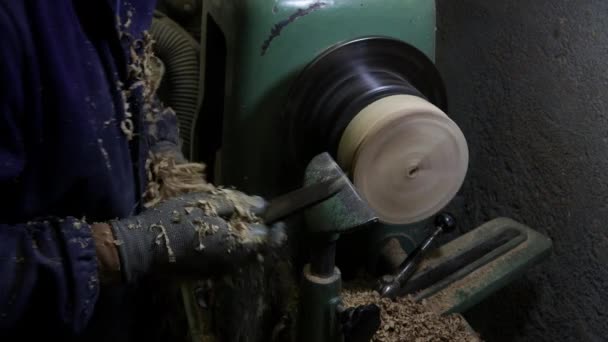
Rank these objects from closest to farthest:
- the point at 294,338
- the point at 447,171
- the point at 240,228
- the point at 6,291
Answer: the point at 6,291 → the point at 240,228 → the point at 294,338 → the point at 447,171

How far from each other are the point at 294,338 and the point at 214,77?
71cm

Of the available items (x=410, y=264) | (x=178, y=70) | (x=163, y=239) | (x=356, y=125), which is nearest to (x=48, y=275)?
(x=163, y=239)

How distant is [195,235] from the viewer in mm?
780

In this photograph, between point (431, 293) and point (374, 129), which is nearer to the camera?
point (374, 129)

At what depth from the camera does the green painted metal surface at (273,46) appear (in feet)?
3.70

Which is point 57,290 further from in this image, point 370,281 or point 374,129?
point 370,281

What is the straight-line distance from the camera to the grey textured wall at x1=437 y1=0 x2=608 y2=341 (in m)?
1.32

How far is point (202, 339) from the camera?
109 centimetres

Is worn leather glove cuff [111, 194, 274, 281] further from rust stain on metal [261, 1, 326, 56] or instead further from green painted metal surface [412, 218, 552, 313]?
green painted metal surface [412, 218, 552, 313]

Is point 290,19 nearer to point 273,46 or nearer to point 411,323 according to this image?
point 273,46

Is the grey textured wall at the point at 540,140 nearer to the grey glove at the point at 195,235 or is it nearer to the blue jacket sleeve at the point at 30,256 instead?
the grey glove at the point at 195,235

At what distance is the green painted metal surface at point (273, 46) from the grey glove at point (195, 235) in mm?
378

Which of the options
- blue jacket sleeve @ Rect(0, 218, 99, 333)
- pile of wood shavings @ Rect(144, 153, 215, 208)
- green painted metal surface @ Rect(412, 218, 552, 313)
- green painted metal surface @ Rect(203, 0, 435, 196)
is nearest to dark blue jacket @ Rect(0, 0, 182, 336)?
blue jacket sleeve @ Rect(0, 218, 99, 333)

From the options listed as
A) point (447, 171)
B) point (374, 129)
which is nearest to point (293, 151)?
point (374, 129)
